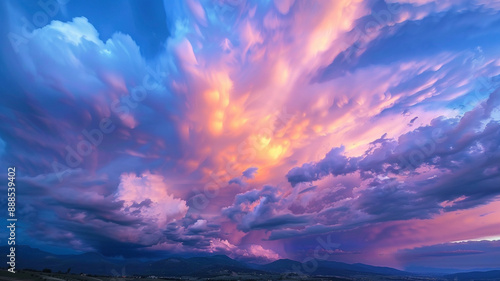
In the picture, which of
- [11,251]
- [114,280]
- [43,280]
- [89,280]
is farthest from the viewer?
[114,280]

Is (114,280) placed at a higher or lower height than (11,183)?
lower

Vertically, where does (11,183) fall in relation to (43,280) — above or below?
above

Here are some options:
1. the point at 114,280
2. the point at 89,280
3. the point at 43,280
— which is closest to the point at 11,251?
the point at 43,280

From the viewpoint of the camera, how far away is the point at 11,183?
57.8 m

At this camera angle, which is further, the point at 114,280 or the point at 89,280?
the point at 114,280

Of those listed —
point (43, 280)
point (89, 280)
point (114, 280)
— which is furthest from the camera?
point (114, 280)

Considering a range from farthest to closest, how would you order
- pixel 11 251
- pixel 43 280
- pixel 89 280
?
pixel 89 280
pixel 43 280
pixel 11 251

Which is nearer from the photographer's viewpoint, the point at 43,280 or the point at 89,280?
the point at 43,280

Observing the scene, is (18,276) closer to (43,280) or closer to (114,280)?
(43,280)

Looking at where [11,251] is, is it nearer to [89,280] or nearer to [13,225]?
[13,225]

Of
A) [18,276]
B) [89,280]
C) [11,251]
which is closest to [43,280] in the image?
[18,276]

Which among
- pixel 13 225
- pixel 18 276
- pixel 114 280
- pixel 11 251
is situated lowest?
pixel 114 280

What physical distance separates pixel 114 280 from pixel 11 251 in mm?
128002

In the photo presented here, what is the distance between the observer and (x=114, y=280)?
165750 millimetres
